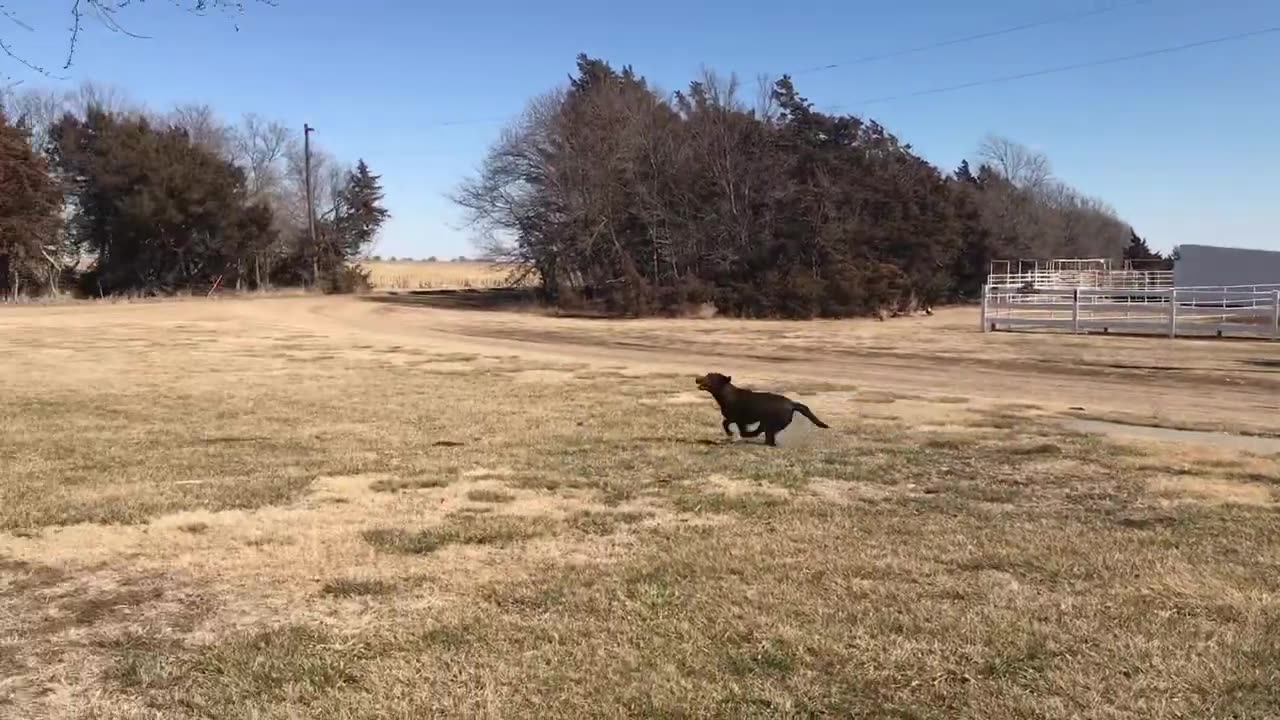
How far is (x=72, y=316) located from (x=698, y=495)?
3315 centimetres

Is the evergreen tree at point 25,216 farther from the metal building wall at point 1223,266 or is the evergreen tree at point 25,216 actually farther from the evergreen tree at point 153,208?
the metal building wall at point 1223,266

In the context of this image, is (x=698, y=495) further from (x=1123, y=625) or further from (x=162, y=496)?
(x=162, y=496)

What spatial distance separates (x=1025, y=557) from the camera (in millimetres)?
4867

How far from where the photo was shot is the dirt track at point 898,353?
1280cm

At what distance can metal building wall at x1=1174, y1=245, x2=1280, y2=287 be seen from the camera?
4078cm

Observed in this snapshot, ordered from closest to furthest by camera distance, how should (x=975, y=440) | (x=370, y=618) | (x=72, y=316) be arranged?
(x=370, y=618) → (x=975, y=440) → (x=72, y=316)

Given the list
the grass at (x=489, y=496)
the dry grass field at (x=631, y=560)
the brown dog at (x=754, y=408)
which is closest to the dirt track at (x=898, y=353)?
the dry grass field at (x=631, y=560)

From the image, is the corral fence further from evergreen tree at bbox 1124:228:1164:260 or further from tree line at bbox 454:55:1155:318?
evergreen tree at bbox 1124:228:1164:260

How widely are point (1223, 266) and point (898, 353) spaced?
31.5 metres

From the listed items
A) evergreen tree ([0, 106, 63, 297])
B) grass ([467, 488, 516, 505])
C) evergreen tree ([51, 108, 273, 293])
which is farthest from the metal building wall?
evergreen tree ([0, 106, 63, 297])

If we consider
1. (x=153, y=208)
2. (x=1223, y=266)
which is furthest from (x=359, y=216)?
(x=1223, y=266)

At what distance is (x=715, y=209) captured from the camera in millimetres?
39719

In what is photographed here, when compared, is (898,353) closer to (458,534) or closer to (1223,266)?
(458,534)

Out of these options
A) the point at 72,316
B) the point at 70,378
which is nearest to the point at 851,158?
the point at 72,316
